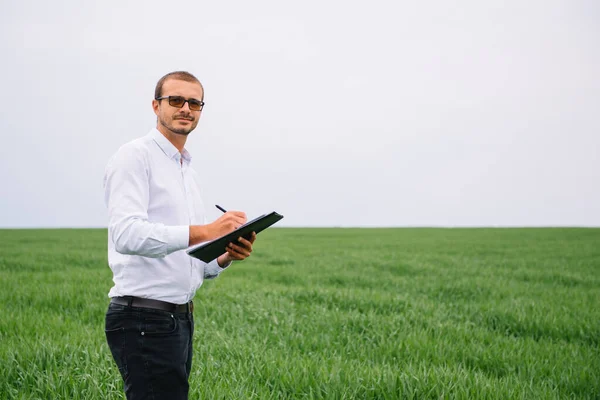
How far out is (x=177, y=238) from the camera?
2.10m

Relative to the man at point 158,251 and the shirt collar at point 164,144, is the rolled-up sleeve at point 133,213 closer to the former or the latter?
the man at point 158,251

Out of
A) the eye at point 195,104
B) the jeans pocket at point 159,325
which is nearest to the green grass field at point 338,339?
the jeans pocket at point 159,325

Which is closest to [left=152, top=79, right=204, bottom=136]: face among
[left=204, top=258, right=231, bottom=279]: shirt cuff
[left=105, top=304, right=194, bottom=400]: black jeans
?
[left=204, top=258, right=231, bottom=279]: shirt cuff

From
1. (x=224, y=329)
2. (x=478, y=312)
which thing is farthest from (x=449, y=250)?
(x=224, y=329)

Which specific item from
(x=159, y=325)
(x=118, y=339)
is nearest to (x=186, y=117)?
(x=159, y=325)

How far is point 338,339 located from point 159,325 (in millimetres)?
3646

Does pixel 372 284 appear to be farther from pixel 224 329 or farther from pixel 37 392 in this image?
pixel 37 392

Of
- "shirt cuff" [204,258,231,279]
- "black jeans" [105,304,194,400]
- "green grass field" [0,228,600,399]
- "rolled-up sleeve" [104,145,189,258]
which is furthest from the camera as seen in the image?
"green grass field" [0,228,600,399]

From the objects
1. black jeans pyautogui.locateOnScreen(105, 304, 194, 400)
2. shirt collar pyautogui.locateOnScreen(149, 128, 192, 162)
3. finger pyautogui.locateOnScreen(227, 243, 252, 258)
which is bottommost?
black jeans pyautogui.locateOnScreen(105, 304, 194, 400)

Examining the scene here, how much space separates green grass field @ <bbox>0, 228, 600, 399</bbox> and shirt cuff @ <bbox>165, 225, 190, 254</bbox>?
1.99m

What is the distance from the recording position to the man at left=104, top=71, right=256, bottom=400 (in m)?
2.18

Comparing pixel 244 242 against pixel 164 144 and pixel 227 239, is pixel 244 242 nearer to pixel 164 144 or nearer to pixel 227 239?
pixel 227 239

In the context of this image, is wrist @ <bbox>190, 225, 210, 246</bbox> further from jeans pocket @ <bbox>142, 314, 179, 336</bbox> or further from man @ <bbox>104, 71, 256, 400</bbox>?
jeans pocket @ <bbox>142, 314, 179, 336</bbox>

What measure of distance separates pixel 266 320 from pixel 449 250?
14.3 metres
